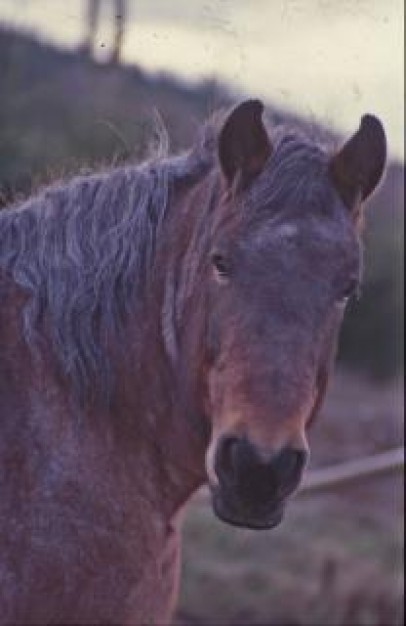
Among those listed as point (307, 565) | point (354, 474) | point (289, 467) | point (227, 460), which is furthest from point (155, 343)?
point (307, 565)

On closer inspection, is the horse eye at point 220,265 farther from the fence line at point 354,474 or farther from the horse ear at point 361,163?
the fence line at point 354,474

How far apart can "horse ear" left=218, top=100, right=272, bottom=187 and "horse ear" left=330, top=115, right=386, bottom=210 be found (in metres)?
0.19

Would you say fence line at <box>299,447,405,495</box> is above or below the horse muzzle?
below

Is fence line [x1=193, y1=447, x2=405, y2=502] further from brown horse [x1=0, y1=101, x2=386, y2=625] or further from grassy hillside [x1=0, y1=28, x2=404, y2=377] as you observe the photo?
brown horse [x1=0, y1=101, x2=386, y2=625]

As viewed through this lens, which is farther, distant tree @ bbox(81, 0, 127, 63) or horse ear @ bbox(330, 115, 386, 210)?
distant tree @ bbox(81, 0, 127, 63)

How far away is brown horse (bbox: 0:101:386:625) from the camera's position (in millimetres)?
3131

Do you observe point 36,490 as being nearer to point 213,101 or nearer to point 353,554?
point 213,101

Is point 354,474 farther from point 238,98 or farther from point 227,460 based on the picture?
point 227,460

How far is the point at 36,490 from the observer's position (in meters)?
3.39

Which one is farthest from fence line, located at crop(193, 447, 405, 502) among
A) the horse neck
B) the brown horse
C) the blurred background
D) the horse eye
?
the horse eye

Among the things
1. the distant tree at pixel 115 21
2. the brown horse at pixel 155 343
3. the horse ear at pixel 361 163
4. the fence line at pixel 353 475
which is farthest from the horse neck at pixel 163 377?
the fence line at pixel 353 475

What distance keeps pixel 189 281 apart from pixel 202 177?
0.33 meters

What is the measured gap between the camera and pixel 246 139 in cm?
335

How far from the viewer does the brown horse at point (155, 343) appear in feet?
10.3
